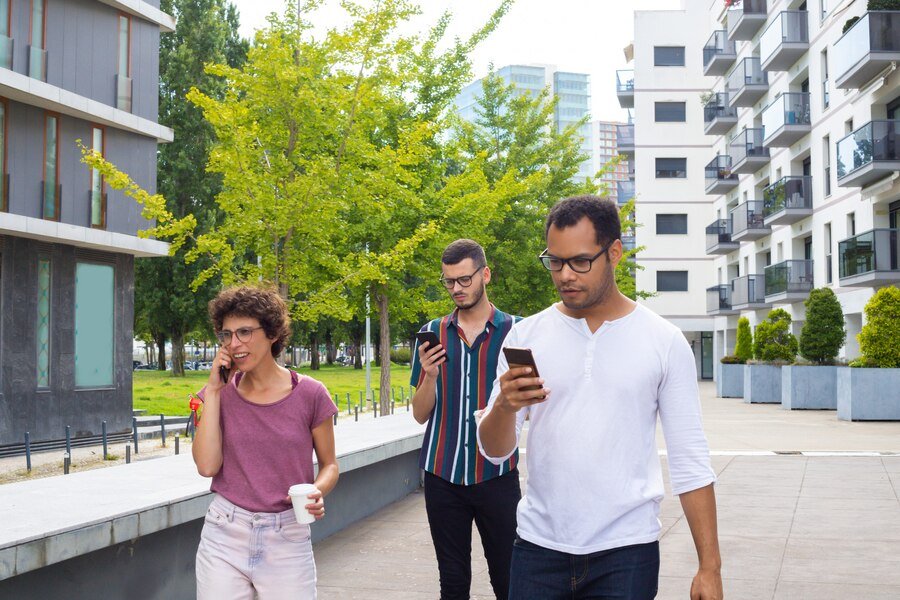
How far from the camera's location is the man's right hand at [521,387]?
2.79 meters

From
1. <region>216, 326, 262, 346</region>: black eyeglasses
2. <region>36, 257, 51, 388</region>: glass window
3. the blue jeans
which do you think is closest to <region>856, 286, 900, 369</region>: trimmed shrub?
<region>36, 257, 51, 388</region>: glass window

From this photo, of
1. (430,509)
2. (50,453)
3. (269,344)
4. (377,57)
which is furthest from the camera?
(50,453)

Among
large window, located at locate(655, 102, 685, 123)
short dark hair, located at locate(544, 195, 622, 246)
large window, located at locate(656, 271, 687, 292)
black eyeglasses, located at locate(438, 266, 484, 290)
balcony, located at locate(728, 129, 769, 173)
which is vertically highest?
large window, located at locate(655, 102, 685, 123)

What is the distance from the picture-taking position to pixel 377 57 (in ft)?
53.9

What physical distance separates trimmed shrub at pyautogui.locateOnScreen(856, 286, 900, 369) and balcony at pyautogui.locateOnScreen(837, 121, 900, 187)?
17.7ft

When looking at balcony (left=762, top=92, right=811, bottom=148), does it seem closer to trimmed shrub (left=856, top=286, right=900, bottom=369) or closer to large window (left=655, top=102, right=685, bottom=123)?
trimmed shrub (left=856, top=286, right=900, bottom=369)

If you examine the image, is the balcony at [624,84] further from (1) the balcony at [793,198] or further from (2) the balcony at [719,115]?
(1) the balcony at [793,198]

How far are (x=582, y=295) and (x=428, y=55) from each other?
61.6ft

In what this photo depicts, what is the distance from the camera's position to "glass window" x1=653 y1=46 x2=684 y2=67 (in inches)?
2334

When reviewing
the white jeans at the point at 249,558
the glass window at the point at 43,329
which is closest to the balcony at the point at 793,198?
the glass window at the point at 43,329

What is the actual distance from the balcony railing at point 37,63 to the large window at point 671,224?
41412 millimetres

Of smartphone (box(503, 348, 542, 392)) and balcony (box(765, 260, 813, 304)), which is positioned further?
balcony (box(765, 260, 813, 304))

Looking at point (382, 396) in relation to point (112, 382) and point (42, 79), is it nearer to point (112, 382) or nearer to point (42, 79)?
point (112, 382)

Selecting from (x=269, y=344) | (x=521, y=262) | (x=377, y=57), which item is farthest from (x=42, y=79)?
(x=269, y=344)
